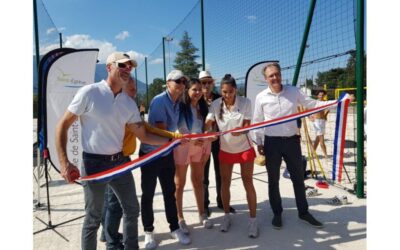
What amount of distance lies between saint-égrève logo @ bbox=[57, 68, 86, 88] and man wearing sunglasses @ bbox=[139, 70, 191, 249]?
1390 mm

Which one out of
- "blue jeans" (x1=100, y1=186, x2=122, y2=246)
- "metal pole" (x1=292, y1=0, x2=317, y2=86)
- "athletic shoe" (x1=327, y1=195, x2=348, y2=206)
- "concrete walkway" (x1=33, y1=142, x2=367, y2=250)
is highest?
"metal pole" (x1=292, y1=0, x2=317, y2=86)

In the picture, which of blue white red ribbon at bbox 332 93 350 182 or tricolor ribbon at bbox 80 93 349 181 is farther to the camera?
blue white red ribbon at bbox 332 93 350 182

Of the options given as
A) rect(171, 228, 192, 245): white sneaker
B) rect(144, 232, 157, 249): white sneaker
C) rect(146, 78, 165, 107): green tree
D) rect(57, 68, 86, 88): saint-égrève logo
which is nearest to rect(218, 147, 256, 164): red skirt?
rect(171, 228, 192, 245): white sneaker

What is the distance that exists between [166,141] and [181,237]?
111 cm

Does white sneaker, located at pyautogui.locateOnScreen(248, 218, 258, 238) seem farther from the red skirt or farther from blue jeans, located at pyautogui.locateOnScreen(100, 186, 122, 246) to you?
blue jeans, located at pyautogui.locateOnScreen(100, 186, 122, 246)

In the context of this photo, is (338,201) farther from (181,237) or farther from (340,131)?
(181,237)

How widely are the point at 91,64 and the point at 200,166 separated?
2.04 metres

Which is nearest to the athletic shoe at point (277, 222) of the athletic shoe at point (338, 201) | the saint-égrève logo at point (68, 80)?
the athletic shoe at point (338, 201)

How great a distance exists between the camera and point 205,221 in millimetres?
3766

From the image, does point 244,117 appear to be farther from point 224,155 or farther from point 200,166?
point 200,166

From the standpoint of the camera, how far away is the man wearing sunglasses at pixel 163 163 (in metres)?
3.16

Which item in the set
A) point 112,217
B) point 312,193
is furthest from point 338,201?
point 112,217

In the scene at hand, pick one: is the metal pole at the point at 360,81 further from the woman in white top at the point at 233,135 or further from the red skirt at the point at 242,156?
the red skirt at the point at 242,156

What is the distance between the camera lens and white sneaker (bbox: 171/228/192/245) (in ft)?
11.0
